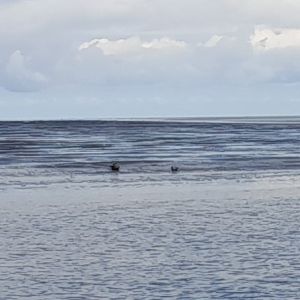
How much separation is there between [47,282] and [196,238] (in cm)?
673

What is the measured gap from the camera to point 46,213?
106 ft

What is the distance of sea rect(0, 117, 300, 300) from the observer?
20.6m

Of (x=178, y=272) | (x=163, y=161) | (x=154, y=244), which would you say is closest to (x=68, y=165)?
(x=163, y=161)

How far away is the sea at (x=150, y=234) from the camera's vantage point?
20.6m

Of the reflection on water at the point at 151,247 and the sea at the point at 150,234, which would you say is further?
the sea at the point at 150,234

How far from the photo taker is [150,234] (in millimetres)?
27406

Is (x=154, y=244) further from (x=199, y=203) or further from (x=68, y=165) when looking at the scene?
(x=68, y=165)

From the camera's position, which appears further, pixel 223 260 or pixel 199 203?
pixel 199 203

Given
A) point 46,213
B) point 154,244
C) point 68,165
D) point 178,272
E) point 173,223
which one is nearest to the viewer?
point 178,272

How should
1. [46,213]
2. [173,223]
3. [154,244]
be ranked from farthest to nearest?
[46,213] → [173,223] → [154,244]

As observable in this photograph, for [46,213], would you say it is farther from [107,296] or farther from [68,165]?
[68,165]

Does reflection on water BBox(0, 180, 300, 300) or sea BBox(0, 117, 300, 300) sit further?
sea BBox(0, 117, 300, 300)

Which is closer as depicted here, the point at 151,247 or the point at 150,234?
the point at 151,247

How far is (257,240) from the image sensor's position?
85.2 ft
